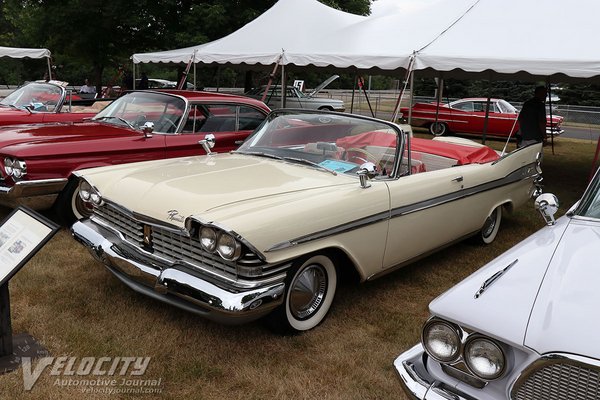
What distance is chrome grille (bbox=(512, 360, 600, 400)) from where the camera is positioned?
5.47 feet

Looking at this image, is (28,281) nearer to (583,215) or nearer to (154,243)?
(154,243)

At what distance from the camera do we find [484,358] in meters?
1.95

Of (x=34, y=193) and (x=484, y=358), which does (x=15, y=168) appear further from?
(x=484, y=358)

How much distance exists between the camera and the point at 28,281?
3961 mm

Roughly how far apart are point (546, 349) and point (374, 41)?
27.1 feet

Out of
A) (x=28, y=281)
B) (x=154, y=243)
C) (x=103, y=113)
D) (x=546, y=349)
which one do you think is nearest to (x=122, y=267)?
(x=154, y=243)

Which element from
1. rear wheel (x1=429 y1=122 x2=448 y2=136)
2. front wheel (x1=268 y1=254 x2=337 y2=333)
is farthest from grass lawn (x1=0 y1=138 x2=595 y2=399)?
rear wheel (x1=429 y1=122 x2=448 y2=136)

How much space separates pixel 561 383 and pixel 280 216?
166cm

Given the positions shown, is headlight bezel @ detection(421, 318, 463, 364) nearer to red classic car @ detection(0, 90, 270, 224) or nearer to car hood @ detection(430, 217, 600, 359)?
car hood @ detection(430, 217, 600, 359)

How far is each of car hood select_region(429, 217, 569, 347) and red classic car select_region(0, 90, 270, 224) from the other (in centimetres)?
290

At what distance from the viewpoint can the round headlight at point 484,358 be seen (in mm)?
1906

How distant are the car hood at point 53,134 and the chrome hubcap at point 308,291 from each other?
304cm

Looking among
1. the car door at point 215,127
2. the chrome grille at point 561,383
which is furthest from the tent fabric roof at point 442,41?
the chrome grille at point 561,383

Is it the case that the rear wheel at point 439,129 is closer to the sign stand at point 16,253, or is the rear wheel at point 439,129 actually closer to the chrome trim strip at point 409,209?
the chrome trim strip at point 409,209
